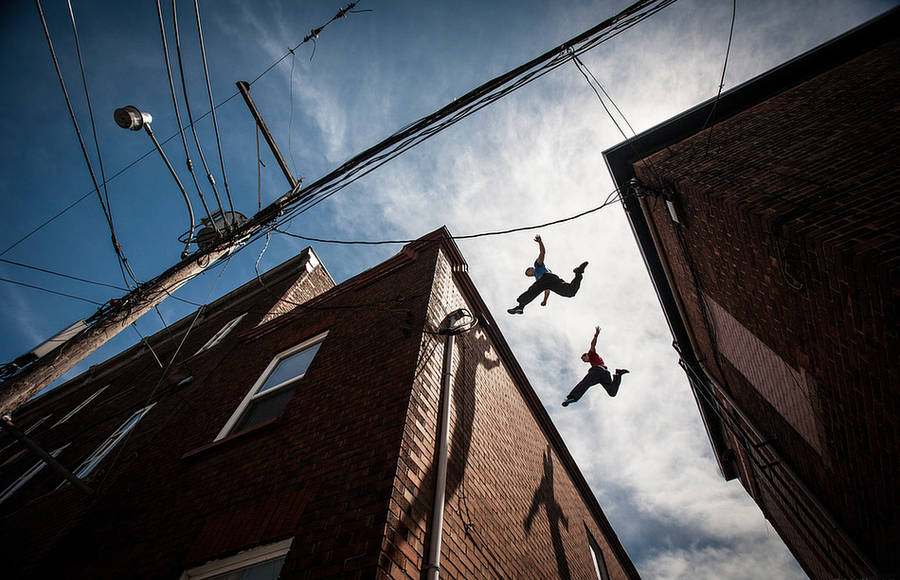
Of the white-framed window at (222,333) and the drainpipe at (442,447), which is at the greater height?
the white-framed window at (222,333)

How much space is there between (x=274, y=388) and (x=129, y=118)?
A: 4260mm

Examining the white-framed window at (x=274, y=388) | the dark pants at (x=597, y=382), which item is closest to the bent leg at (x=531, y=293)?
the dark pants at (x=597, y=382)

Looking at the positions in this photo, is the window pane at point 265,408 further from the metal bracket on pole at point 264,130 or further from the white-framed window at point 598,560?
the white-framed window at point 598,560

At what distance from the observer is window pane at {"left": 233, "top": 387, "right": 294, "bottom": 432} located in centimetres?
545

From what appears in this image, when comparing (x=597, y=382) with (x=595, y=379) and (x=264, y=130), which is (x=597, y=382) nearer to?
(x=595, y=379)

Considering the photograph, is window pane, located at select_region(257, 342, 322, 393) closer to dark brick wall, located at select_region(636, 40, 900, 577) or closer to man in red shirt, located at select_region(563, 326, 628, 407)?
man in red shirt, located at select_region(563, 326, 628, 407)

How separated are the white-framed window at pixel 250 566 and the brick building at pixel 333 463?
0.02m

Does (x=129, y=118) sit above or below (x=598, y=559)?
above

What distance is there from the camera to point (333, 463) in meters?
3.57

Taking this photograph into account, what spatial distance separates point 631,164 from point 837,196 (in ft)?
18.0

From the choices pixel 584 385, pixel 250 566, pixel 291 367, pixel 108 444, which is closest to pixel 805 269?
pixel 584 385

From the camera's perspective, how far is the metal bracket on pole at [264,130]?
19.3ft

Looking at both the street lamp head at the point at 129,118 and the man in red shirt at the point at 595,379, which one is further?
the man in red shirt at the point at 595,379

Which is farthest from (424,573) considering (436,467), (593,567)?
(593,567)
